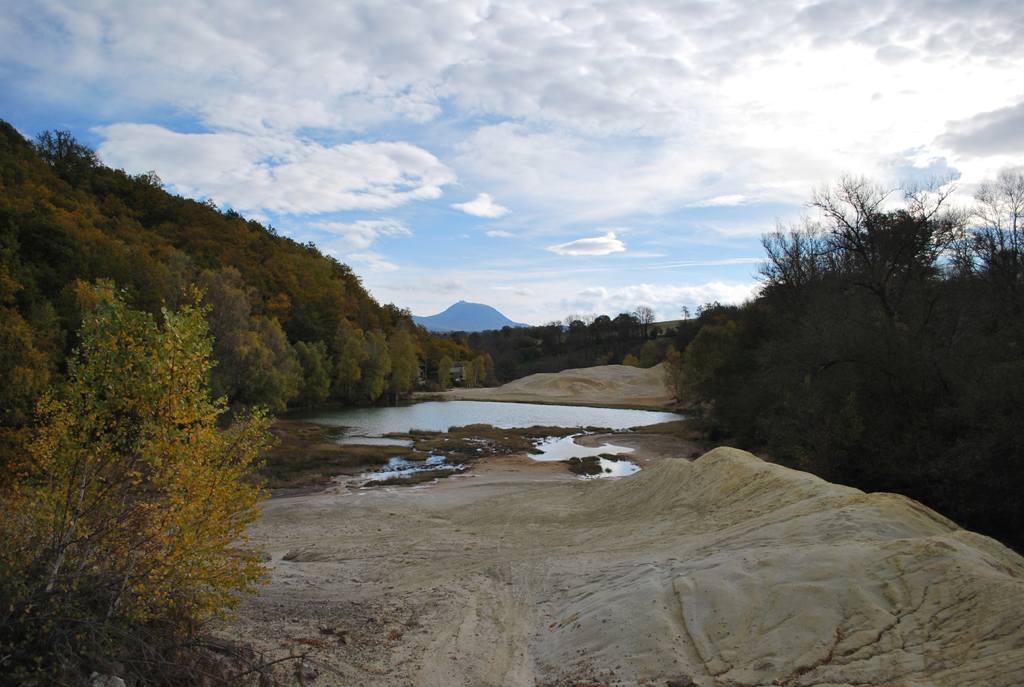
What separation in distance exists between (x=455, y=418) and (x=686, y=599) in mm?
47436

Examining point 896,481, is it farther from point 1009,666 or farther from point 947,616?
point 1009,666

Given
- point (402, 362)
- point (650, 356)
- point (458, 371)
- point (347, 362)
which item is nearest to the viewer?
point (347, 362)

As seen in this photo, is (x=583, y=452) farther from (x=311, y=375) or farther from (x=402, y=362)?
(x=402, y=362)

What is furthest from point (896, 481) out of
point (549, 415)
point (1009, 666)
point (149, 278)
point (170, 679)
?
point (549, 415)

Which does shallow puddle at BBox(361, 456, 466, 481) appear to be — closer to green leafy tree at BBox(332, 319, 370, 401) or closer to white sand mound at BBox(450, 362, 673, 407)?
green leafy tree at BBox(332, 319, 370, 401)

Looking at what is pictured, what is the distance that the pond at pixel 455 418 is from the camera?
44791mm

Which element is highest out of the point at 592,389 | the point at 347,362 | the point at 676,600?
the point at 347,362

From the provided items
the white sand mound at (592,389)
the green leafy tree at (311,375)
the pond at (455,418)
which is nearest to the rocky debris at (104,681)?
the pond at (455,418)

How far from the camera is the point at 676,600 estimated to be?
7.67 meters

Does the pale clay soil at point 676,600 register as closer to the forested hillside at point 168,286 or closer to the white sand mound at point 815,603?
the white sand mound at point 815,603

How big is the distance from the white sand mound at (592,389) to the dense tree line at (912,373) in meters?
53.0

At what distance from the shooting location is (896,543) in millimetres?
7434

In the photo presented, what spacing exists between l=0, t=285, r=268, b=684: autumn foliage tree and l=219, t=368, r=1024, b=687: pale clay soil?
1536 millimetres

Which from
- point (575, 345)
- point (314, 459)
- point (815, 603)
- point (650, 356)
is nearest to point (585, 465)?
point (314, 459)
